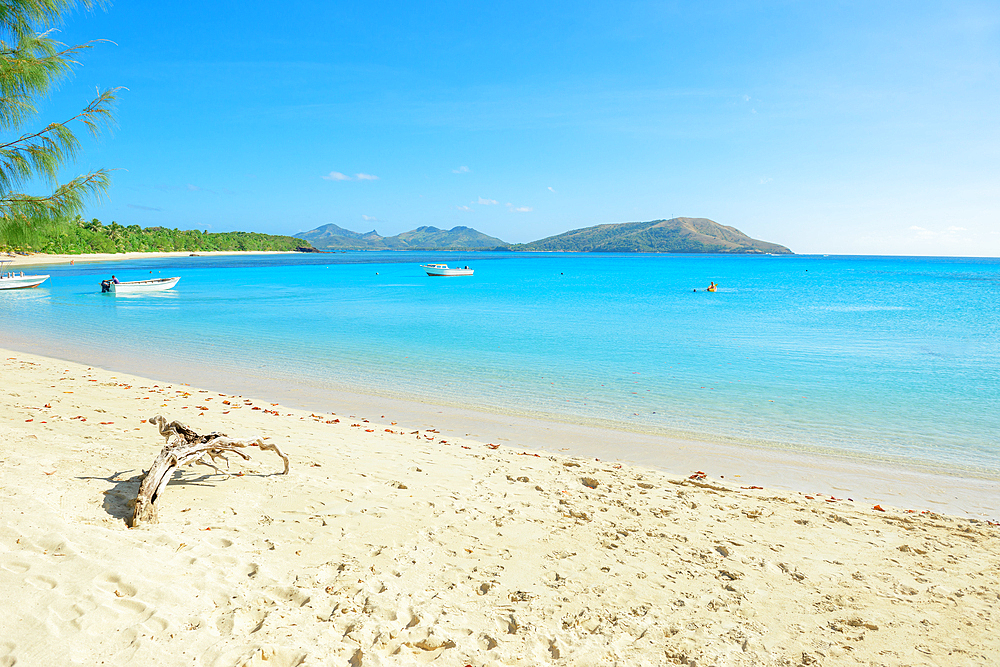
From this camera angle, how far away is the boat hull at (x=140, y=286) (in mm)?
40931

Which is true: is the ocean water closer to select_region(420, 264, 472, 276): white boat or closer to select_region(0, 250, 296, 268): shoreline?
select_region(420, 264, 472, 276): white boat

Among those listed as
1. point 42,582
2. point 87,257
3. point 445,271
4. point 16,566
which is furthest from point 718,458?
point 87,257

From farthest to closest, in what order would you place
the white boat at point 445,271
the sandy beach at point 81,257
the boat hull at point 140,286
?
the sandy beach at point 81,257 → the white boat at point 445,271 → the boat hull at point 140,286

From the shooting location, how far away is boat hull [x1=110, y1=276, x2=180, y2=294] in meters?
40.9

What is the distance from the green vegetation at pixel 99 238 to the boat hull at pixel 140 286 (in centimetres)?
Result: 449

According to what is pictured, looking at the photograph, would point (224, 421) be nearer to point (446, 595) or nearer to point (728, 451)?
point (446, 595)

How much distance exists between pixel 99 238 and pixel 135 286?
3599 inches

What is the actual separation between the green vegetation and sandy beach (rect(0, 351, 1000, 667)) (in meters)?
2.82

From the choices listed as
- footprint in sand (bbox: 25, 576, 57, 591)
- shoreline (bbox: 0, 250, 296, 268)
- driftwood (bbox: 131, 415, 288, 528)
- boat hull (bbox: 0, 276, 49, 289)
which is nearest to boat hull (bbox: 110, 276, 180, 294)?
boat hull (bbox: 0, 276, 49, 289)

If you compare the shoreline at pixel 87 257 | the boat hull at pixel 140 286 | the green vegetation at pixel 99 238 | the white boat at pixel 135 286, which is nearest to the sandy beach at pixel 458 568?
the green vegetation at pixel 99 238

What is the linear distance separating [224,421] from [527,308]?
27.7 metres

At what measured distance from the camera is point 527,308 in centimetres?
3581

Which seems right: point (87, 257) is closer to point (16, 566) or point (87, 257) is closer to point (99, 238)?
point (99, 238)

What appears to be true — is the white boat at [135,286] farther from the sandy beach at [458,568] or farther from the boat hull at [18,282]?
the sandy beach at [458,568]
